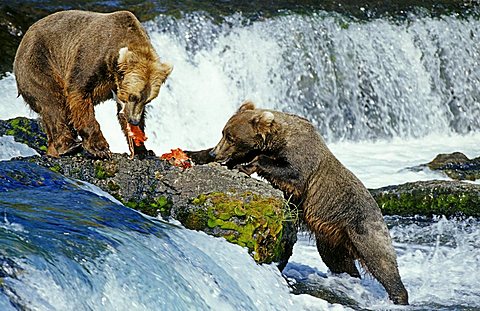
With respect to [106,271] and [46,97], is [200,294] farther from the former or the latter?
[46,97]

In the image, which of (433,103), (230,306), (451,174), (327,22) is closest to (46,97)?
(230,306)

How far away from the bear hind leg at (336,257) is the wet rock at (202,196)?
74cm

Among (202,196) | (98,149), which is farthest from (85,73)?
(202,196)

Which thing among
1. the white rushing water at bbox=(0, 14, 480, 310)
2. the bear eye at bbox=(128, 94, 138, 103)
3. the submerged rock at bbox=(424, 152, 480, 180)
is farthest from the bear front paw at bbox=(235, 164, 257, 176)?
the submerged rock at bbox=(424, 152, 480, 180)

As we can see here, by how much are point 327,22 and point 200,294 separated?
11.7 meters

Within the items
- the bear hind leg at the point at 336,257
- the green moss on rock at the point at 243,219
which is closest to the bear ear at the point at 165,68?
the green moss on rock at the point at 243,219

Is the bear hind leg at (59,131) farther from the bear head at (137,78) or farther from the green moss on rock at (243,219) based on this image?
the green moss on rock at (243,219)

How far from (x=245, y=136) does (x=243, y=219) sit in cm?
131

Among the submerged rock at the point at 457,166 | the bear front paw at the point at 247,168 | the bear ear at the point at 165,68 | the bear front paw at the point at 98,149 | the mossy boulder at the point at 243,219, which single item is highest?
the bear ear at the point at 165,68

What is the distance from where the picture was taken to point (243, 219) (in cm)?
674

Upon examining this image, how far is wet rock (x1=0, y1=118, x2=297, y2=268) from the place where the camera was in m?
6.75

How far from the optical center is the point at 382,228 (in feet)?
25.1

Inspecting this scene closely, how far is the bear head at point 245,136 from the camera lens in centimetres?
780

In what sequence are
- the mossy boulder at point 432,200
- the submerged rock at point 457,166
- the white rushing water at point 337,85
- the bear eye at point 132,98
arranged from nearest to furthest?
the bear eye at point 132,98, the mossy boulder at point 432,200, the submerged rock at point 457,166, the white rushing water at point 337,85
